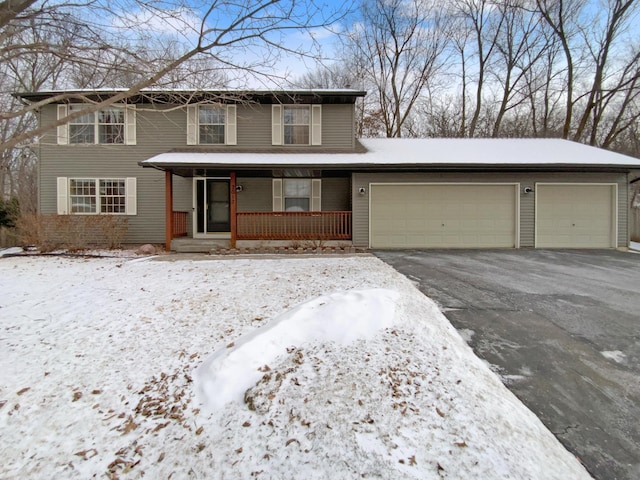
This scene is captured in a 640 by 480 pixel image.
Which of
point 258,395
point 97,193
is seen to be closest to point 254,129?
point 97,193

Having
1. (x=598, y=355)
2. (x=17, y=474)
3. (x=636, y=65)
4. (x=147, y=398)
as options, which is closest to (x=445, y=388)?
(x=598, y=355)

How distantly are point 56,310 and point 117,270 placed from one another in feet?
8.58

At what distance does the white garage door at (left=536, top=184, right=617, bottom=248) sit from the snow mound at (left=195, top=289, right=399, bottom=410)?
864 cm

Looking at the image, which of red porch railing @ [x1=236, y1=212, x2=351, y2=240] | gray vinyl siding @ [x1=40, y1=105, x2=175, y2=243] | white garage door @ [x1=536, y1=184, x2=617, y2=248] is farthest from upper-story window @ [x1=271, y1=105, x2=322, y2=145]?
white garage door @ [x1=536, y1=184, x2=617, y2=248]

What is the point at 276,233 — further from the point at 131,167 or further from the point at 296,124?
the point at 131,167

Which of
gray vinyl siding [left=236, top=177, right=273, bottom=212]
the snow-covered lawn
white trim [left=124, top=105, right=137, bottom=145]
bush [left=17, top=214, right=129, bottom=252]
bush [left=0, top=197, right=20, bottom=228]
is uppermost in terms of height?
white trim [left=124, top=105, right=137, bottom=145]

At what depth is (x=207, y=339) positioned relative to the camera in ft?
11.9

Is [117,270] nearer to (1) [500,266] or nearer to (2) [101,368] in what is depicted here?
(2) [101,368]

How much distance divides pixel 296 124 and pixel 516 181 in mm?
7247

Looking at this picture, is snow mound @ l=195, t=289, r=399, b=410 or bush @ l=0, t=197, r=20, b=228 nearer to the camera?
snow mound @ l=195, t=289, r=399, b=410

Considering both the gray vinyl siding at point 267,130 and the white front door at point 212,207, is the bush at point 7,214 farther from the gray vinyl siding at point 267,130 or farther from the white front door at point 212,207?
the gray vinyl siding at point 267,130

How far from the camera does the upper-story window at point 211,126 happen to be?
11594mm

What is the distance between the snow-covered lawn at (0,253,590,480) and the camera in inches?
81.7

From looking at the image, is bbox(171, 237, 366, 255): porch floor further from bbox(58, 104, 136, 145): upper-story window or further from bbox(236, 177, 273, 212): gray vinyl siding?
bbox(58, 104, 136, 145): upper-story window
